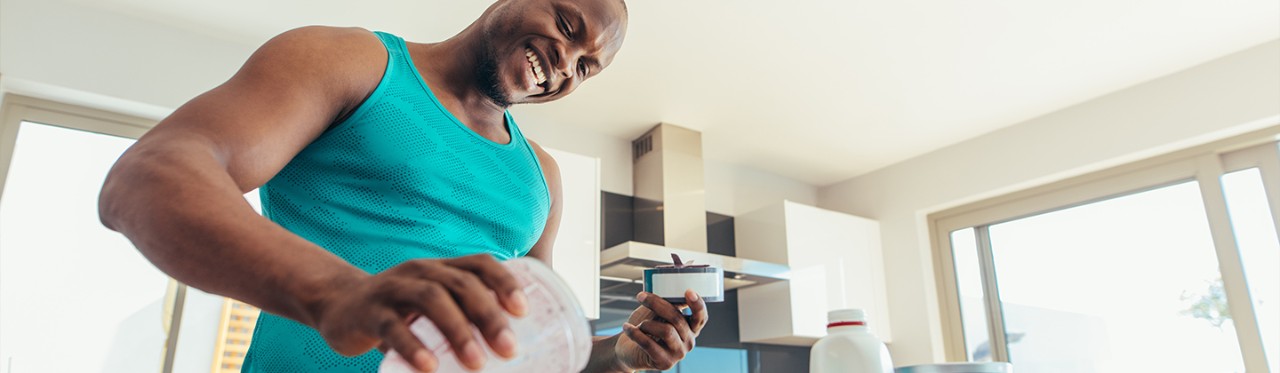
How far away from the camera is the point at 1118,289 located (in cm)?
295

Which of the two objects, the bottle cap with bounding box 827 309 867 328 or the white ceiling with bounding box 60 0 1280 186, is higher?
the white ceiling with bounding box 60 0 1280 186

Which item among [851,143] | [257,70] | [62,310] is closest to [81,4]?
[62,310]

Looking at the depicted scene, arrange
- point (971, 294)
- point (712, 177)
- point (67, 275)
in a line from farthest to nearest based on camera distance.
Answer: point (712, 177) → point (971, 294) → point (67, 275)

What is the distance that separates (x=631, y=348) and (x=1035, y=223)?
2870mm

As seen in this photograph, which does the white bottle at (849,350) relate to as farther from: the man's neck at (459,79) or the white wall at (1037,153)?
the white wall at (1037,153)

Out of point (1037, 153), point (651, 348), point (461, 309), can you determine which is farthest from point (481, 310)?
point (1037, 153)

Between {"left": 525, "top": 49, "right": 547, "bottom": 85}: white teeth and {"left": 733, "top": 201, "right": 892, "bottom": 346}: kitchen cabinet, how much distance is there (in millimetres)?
2420

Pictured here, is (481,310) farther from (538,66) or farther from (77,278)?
(77,278)

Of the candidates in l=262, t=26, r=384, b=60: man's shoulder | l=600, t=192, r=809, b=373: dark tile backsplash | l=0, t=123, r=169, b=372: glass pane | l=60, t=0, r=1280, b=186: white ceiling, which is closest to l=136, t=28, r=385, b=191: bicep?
l=262, t=26, r=384, b=60: man's shoulder

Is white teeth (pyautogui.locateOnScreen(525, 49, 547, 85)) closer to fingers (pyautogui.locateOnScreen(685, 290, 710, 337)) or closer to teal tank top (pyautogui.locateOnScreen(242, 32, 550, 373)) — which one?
teal tank top (pyautogui.locateOnScreen(242, 32, 550, 373))

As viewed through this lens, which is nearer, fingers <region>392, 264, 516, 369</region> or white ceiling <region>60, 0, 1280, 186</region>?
fingers <region>392, 264, 516, 369</region>

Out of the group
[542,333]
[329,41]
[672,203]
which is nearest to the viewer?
[542,333]

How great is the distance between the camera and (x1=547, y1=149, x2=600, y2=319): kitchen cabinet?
8.50ft

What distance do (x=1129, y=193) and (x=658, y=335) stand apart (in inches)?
108
